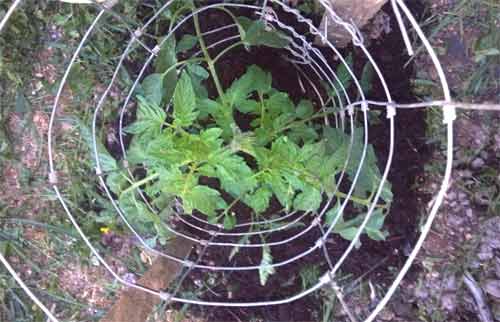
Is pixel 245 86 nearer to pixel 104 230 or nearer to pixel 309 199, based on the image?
pixel 309 199

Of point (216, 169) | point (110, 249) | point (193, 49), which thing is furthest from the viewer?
point (110, 249)

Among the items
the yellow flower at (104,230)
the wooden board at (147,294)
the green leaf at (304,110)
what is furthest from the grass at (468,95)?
the yellow flower at (104,230)

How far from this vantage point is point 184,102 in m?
0.88

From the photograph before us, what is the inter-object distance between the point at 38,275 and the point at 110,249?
0.70ft

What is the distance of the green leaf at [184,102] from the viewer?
0.88 metres

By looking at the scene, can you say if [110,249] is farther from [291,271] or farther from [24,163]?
[291,271]

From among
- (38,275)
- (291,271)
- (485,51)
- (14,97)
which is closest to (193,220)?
(291,271)

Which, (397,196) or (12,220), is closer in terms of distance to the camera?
(397,196)

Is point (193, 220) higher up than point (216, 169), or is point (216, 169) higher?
point (216, 169)

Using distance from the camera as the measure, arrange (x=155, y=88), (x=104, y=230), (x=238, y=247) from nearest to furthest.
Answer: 1. (x=155, y=88)
2. (x=238, y=247)
3. (x=104, y=230)

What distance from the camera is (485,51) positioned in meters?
1.28

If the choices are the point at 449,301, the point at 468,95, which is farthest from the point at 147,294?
the point at 468,95

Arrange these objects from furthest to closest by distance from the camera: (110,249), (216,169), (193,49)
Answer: (110,249) → (193,49) → (216,169)

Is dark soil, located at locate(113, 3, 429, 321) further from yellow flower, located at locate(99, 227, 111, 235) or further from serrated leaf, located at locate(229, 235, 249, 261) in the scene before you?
yellow flower, located at locate(99, 227, 111, 235)
